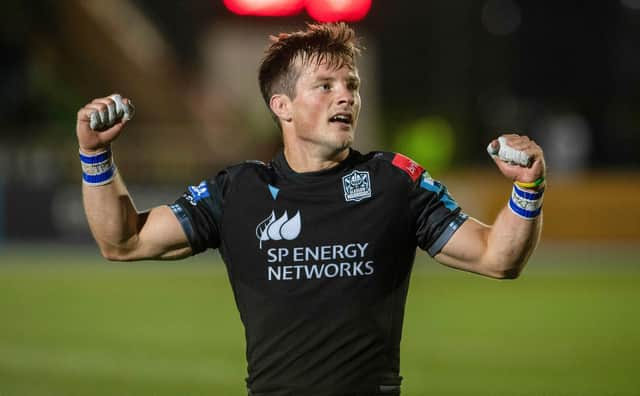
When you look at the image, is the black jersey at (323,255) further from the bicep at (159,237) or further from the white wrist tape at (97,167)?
the white wrist tape at (97,167)

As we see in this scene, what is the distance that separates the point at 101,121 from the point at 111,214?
16.4 inches

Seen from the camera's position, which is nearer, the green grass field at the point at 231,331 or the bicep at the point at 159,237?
the bicep at the point at 159,237

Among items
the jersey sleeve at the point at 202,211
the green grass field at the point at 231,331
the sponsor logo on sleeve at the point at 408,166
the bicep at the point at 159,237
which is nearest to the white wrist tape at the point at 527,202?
the sponsor logo on sleeve at the point at 408,166

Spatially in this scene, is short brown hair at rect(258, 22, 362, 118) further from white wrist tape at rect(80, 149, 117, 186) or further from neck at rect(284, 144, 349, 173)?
white wrist tape at rect(80, 149, 117, 186)

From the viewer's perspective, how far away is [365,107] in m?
24.5

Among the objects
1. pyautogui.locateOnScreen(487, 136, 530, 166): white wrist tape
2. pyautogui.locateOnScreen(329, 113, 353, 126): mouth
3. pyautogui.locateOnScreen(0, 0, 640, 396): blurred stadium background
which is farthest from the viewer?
pyautogui.locateOnScreen(0, 0, 640, 396): blurred stadium background

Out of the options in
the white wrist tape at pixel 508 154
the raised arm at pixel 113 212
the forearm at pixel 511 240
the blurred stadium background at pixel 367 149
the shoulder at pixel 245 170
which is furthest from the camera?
the blurred stadium background at pixel 367 149

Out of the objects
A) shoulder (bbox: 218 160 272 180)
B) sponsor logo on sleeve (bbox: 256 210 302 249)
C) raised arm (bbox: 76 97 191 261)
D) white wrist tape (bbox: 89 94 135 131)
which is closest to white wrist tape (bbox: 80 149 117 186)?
raised arm (bbox: 76 97 191 261)

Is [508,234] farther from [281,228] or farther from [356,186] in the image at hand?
[281,228]

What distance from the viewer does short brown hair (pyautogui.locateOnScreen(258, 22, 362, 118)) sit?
4688mm

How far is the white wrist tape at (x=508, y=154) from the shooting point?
425 cm

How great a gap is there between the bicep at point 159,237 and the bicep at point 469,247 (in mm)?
1196

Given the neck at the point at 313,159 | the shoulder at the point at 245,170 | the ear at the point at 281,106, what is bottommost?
the shoulder at the point at 245,170

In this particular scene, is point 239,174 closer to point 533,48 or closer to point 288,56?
point 288,56
